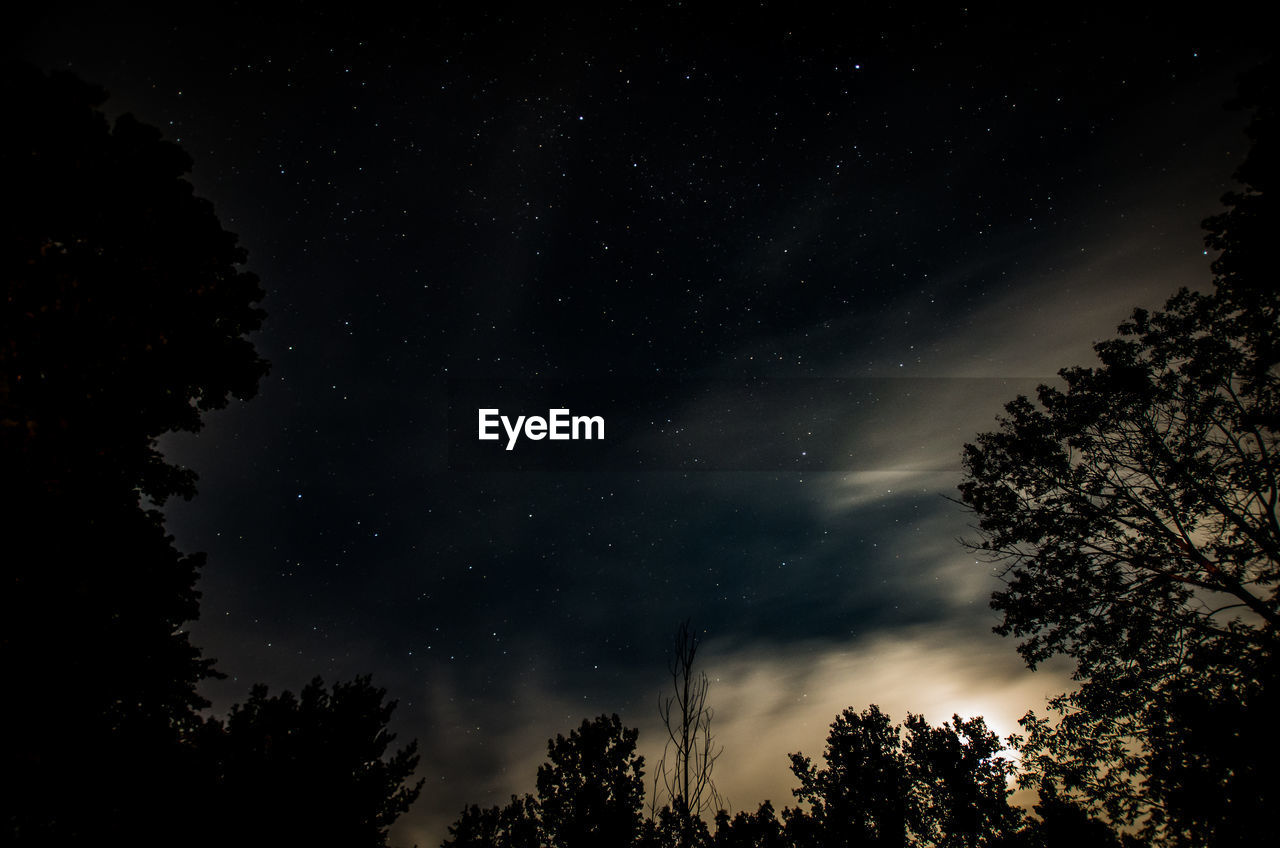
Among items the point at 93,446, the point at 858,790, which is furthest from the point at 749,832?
the point at 93,446

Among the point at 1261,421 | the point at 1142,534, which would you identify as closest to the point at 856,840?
the point at 1142,534

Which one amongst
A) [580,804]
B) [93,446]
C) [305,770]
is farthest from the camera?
[580,804]

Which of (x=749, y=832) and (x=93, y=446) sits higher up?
(x=93, y=446)

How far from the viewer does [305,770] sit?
31.4ft

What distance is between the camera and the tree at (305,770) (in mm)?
8141

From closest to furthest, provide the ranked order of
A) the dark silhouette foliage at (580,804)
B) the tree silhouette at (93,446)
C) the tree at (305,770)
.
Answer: the tree silhouette at (93,446), the tree at (305,770), the dark silhouette foliage at (580,804)

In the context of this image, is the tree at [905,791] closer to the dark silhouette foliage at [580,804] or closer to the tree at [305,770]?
the dark silhouette foliage at [580,804]

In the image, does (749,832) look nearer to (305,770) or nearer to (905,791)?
(905,791)

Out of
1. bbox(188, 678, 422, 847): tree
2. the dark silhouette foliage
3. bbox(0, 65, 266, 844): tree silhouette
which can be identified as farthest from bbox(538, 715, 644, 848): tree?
bbox(0, 65, 266, 844): tree silhouette

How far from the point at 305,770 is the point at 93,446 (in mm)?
7901

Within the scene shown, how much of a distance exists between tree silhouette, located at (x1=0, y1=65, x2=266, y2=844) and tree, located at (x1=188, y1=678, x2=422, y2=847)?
1478 millimetres

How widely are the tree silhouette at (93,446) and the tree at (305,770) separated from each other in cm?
148

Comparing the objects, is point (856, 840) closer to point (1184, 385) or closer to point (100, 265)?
point (1184, 385)

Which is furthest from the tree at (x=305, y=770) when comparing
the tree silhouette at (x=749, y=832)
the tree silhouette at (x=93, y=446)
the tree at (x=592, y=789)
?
the tree silhouette at (x=749, y=832)
